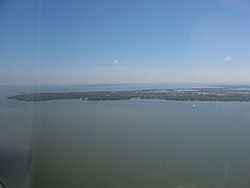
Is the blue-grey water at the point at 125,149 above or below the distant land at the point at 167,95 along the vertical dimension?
below

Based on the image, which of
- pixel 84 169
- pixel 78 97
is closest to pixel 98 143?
pixel 84 169

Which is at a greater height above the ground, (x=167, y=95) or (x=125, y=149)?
(x=167, y=95)

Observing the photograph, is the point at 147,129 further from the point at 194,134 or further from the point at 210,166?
the point at 210,166

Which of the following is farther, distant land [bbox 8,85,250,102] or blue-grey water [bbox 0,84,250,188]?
distant land [bbox 8,85,250,102]

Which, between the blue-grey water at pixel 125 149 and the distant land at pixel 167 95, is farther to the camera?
the distant land at pixel 167 95
